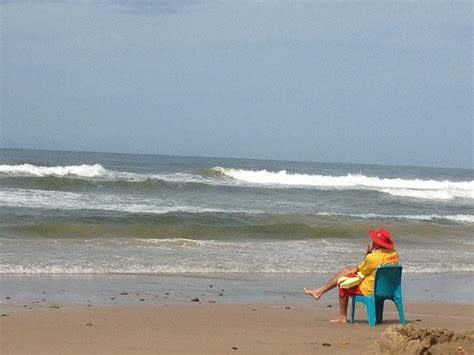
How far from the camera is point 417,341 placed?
224 inches

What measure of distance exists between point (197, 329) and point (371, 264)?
1.79m

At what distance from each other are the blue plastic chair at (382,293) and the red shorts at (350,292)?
4cm

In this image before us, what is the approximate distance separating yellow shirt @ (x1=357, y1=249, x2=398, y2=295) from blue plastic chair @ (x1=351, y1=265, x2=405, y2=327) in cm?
5

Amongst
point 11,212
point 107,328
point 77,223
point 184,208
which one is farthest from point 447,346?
point 184,208

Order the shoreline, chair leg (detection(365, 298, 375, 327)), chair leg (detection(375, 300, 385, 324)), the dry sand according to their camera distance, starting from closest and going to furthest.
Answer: the dry sand
chair leg (detection(365, 298, 375, 327))
chair leg (detection(375, 300, 385, 324))
the shoreline

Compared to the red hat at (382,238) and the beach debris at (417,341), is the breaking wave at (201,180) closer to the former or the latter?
the red hat at (382,238)

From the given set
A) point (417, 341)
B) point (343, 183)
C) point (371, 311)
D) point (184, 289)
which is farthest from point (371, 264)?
point (343, 183)

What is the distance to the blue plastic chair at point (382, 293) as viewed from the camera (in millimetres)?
7777

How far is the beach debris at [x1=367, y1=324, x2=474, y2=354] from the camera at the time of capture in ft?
18.4

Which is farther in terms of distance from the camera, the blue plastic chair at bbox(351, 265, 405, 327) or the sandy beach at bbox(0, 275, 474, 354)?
the blue plastic chair at bbox(351, 265, 405, 327)

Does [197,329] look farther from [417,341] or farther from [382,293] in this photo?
[417,341]

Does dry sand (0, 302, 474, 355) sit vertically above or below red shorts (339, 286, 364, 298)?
below

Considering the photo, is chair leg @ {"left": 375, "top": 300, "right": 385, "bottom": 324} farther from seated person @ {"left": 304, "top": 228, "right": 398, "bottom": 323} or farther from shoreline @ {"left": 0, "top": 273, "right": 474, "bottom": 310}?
shoreline @ {"left": 0, "top": 273, "right": 474, "bottom": 310}

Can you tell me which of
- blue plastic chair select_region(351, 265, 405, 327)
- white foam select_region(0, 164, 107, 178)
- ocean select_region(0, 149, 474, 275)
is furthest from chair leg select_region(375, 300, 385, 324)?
white foam select_region(0, 164, 107, 178)
